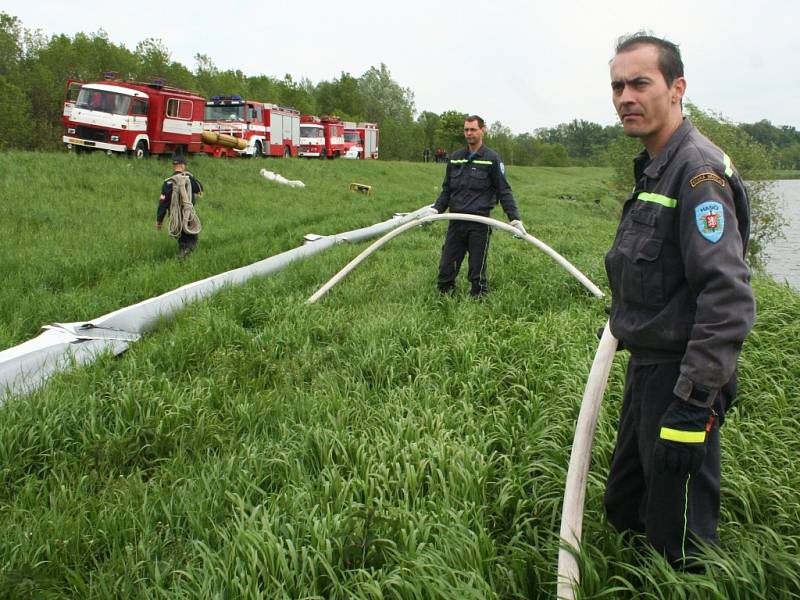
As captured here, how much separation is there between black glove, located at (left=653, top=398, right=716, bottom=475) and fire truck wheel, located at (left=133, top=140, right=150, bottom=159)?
1958 cm

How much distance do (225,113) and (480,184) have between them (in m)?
22.6

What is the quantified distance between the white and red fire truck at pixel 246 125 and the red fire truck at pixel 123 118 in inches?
176

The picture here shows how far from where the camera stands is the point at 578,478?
2.52 m

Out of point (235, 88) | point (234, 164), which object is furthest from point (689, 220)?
point (235, 88)

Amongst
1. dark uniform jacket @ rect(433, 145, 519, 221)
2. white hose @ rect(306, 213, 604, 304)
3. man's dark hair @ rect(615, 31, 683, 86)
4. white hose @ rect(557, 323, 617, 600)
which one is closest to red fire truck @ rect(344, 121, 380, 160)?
dark uniform jacket @ rect(433, 145, 519, 221)

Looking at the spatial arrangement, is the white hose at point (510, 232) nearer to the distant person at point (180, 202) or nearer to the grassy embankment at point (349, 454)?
the grassy embankment at point (349, 454)

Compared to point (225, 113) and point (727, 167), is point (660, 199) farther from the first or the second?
point (225, 113)

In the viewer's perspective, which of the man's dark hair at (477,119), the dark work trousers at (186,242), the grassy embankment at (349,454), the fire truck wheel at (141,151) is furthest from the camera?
the fire truck wheel at (141,151)

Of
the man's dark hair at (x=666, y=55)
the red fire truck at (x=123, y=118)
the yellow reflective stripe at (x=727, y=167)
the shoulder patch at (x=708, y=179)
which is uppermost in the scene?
the red fire truck at (x=123, y=118)

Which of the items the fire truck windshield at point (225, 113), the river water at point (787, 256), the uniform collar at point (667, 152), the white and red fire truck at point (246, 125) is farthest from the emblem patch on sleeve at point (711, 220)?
the fire truck windshield at point (225, 113)

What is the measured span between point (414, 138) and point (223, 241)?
194 feet

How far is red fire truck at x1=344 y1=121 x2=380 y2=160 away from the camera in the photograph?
4005cm

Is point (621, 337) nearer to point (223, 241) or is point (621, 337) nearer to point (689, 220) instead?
point (689, 220)

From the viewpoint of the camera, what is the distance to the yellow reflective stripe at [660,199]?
2.14 meters
